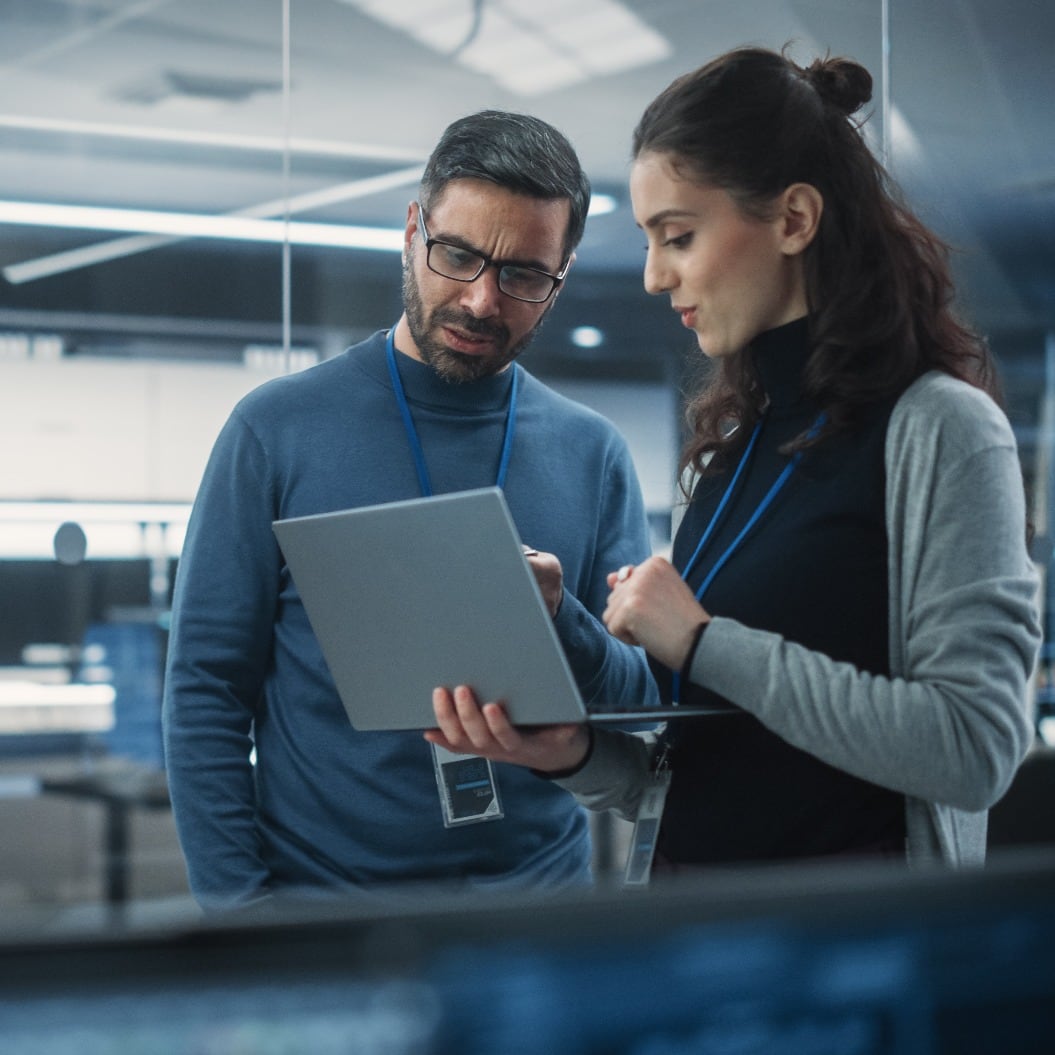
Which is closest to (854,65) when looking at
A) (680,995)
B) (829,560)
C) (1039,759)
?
(829,560)

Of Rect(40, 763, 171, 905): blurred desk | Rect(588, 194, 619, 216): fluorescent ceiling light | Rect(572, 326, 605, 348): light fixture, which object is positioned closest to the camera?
Rect(588, 194, 619, 216): fluorescent ceiling light

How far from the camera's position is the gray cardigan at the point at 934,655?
3.55 feet

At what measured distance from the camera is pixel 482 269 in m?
1.65

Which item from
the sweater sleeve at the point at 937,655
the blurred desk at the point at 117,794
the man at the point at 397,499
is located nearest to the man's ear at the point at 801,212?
the sweater sleeve at the point at 937,655

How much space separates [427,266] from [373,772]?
614 mm

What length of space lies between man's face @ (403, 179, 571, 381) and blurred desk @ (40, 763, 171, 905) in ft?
8.57

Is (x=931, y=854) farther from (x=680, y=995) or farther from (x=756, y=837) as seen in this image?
(x=680, y=995)

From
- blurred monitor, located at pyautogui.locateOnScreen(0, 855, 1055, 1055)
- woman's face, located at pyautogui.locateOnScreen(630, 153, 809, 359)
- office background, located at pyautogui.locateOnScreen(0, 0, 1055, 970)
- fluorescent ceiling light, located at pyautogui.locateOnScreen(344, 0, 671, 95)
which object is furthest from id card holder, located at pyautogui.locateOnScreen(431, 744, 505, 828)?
fluorescent ceiling light, located at pyautogui.locateOnScreen(344, 0, 671, 95)

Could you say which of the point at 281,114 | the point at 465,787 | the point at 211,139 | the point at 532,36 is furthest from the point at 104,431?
the point at 465,787

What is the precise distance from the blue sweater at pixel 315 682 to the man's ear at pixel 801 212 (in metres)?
0.46

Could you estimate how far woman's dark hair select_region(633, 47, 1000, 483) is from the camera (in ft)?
4.04

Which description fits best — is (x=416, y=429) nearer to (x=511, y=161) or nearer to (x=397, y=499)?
(x=397, y=499)

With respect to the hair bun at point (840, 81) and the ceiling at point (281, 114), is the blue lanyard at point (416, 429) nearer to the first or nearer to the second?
the hair bun at point (840, 81)

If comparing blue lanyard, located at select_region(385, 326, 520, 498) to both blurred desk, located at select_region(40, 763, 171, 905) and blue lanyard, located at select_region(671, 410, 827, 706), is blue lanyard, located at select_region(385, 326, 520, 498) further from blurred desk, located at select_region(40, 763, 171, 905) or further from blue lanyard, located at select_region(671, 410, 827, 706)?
blurred desk, located at select_region(40, 763, 171, 905)
